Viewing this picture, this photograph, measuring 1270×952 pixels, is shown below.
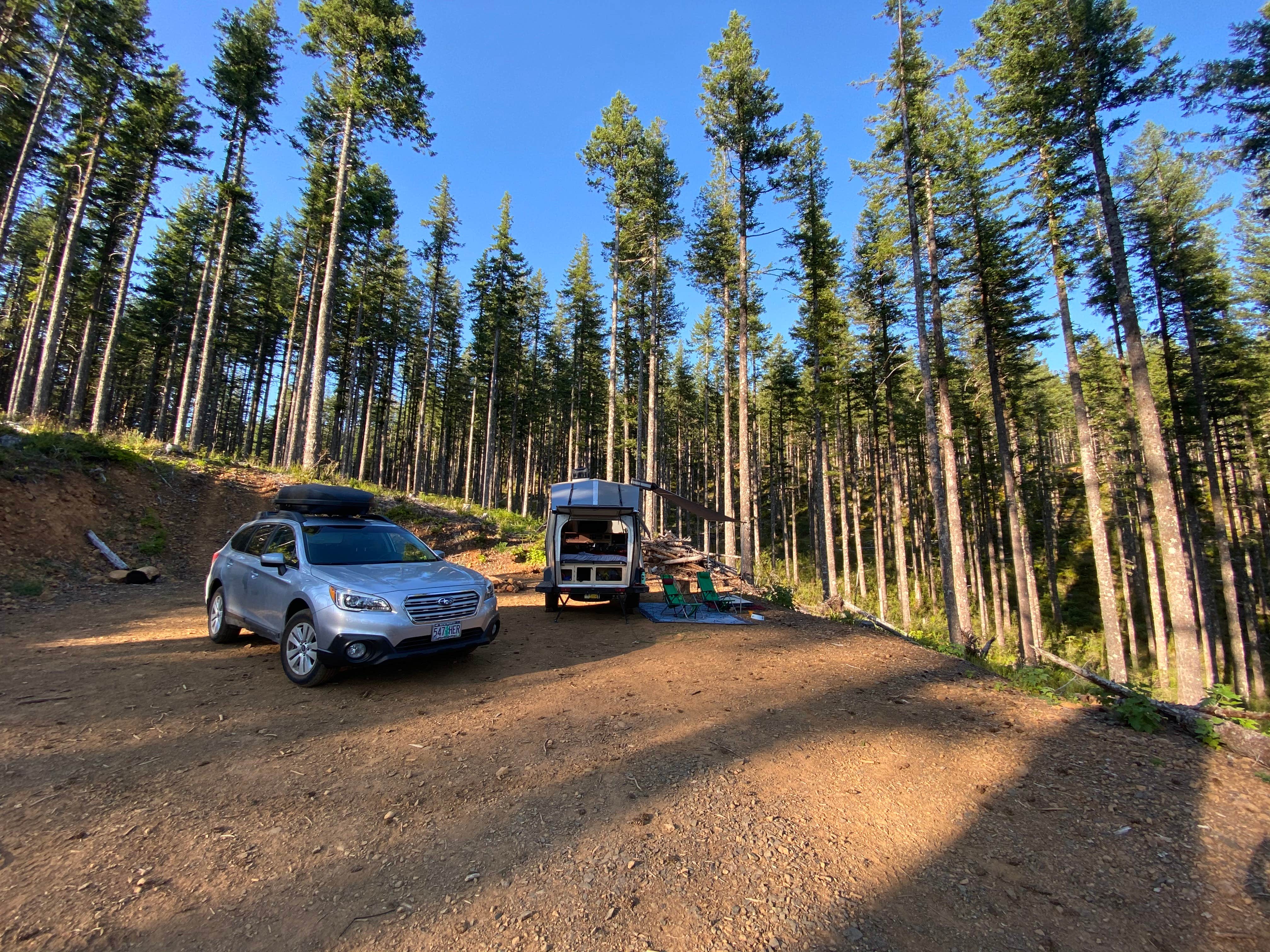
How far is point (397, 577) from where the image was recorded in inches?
216

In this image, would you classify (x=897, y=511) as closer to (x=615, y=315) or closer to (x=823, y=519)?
(x=823, y=519)

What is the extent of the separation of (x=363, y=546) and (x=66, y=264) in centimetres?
2081

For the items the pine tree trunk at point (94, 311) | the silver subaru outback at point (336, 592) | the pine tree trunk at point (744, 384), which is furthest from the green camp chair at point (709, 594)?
the pine tree trunk at point (94, 311)

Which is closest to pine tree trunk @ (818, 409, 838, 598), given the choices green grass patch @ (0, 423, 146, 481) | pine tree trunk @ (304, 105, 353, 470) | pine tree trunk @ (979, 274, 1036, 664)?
pine tree trunk @ (979, 274, 1036, 664)

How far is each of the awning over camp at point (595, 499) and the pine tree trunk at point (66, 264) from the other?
18065mm

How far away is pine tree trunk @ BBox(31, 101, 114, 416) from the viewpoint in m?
16.0

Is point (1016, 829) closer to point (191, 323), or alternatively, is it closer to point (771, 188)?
point (771, 188)

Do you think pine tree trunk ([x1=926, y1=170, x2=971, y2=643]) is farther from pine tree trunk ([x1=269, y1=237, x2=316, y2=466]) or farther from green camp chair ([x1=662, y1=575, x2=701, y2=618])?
pine tree trunk ([x1=269, y1=237, x2=316, y2=466])

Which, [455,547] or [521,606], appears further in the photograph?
[455,547]

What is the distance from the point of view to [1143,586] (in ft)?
96.9

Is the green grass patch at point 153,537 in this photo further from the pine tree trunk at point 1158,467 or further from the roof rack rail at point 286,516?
the pine tree trunk at point 1158,467

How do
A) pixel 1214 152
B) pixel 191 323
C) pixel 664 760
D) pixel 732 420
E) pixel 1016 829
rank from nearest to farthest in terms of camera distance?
1. pixel 1016 829
2. pixel 664 760
3. pixel 1214 152
4. pixel 191 323
5. pixel 732 420

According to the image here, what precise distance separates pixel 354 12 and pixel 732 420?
26588 millimetres

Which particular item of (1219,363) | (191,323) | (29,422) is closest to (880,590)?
(1219,363)
